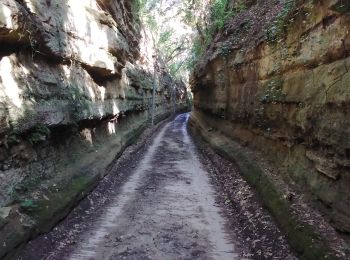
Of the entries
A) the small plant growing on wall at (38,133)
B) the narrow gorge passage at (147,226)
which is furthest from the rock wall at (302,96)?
the small plant growing on wall at (38,133)

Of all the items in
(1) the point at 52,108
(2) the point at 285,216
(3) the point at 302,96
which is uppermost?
(3) the point at 302,96

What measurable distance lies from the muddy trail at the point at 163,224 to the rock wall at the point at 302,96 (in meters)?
1.19

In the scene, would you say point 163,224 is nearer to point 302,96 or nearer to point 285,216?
point 285,216

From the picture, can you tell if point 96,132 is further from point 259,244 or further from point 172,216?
point 259,244

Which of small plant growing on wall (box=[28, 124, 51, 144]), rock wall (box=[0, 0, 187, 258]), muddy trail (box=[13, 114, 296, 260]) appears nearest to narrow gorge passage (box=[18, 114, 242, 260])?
muddy trail (box=[13, 114, 296, 260])

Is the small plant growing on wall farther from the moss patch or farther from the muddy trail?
the moss patch

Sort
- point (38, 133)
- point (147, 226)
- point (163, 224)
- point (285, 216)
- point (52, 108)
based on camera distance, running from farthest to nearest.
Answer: point (52, 108) < point (38, 133) < point (163, 224) < point (147, 226) < point (285, 216)

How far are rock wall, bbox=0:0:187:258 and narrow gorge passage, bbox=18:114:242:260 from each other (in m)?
0.45

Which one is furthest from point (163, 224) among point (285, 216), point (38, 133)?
point (38, 133)

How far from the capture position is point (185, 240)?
6805mm

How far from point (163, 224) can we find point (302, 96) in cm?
404

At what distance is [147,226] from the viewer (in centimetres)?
744

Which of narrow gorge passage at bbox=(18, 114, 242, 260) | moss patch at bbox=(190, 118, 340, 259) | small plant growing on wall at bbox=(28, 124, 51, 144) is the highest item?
small plant growing on wall at bbox=(28, 124, 51, 144)

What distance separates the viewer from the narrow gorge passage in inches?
249
